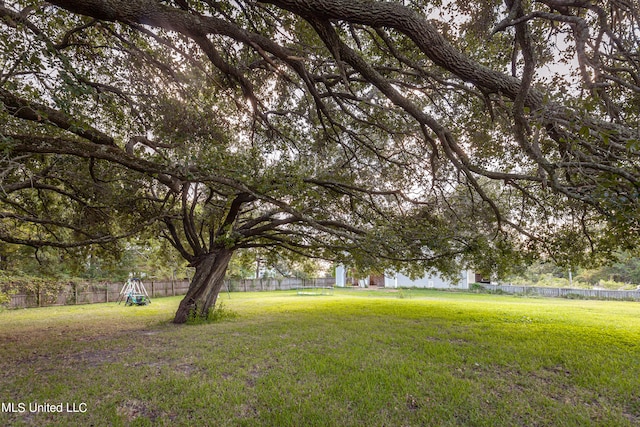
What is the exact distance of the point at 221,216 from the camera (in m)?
10.7

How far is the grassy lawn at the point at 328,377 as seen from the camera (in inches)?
139

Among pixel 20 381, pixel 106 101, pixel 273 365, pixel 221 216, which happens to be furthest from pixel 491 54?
pixel 20 381

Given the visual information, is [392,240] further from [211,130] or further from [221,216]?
[221,216]

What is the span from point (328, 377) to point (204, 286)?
21.2 ft

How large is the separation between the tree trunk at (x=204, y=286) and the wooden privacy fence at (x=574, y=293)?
1012 inches

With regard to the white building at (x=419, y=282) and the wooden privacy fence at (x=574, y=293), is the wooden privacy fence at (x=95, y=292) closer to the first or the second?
the white building at (x=419, y=282)

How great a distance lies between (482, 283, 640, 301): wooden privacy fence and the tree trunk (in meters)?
25.7

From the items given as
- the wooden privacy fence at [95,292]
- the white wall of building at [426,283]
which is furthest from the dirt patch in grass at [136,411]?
Result: the white wall of building at [426,283]

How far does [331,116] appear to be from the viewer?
7.13 m

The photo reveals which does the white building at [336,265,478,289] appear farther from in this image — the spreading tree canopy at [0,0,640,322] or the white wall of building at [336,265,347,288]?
the spreading tree canopy at [0,0,640,322]

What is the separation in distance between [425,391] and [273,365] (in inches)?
96.2

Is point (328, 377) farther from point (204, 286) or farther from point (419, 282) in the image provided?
point (419, 282)

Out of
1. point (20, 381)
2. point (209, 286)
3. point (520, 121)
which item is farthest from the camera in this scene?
point (209, 286)

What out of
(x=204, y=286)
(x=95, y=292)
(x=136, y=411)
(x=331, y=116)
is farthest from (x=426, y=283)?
(x=136, y=411)
